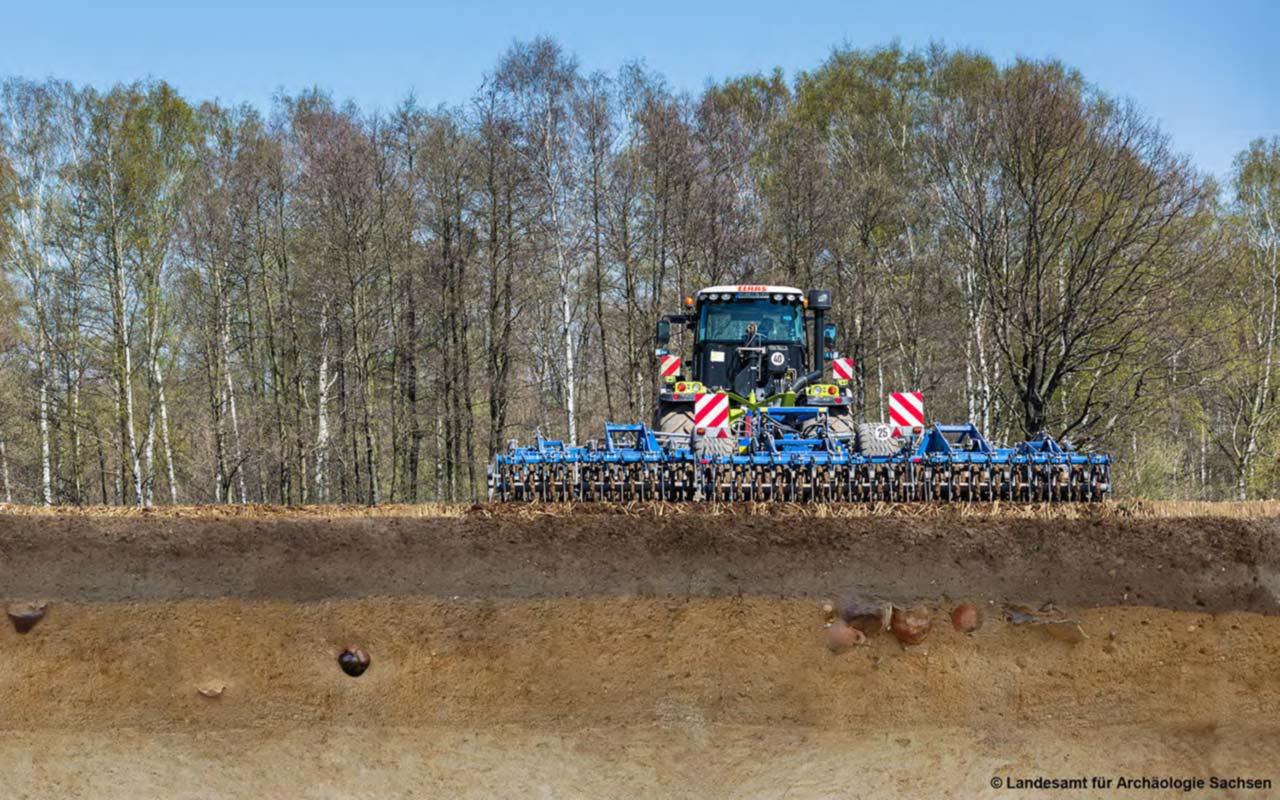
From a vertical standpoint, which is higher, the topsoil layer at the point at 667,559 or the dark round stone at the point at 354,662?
the topsoil layer at the point at 667,559

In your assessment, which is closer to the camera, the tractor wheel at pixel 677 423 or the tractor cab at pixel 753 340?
the tractor wheel at pixel 677 423

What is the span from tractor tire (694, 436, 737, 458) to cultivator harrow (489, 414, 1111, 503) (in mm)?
39

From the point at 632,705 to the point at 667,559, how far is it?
905 millimetres

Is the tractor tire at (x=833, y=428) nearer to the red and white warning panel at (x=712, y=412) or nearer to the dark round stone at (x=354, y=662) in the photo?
the red and white warning panel at (x=712, y=412)

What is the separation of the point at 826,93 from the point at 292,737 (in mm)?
23719

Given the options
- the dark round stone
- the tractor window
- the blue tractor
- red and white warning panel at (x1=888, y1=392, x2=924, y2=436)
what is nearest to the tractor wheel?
the blue tractor

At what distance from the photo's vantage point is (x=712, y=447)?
8.62 metres

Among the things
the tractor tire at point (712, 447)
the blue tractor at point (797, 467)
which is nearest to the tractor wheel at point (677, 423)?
the blue tractor at point (797, 467)

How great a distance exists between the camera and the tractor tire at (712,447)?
27.9 ft

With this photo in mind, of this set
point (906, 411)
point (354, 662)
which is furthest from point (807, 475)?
point (354, 662)

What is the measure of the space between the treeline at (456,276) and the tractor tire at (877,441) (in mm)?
9327

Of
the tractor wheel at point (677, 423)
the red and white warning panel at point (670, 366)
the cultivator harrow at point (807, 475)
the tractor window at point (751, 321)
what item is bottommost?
the cultivator harrow at point (807, 475)

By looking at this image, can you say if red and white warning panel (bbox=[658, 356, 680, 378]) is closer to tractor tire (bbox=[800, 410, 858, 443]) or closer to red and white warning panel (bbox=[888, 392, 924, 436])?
tractor tire (bbox=[800, 410, 858, 443])

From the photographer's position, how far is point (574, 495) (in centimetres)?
878
